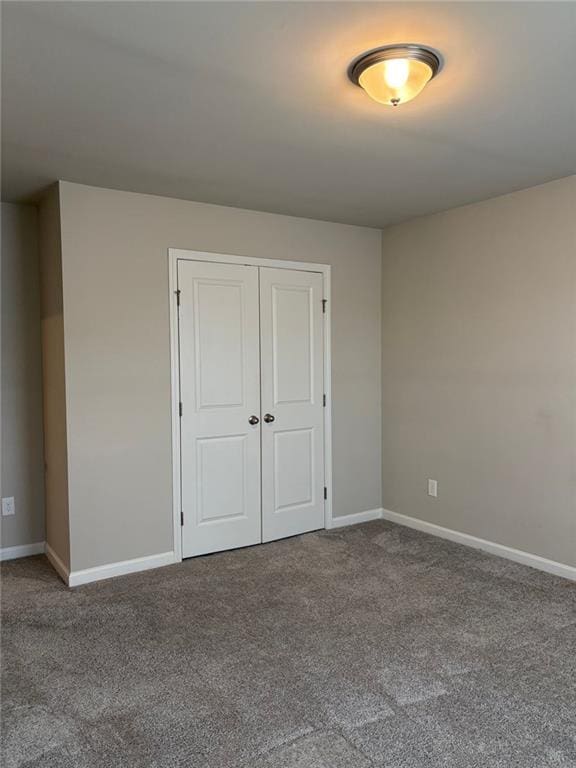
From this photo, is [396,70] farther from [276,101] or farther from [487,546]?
[487,546]

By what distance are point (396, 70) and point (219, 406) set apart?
101 inches

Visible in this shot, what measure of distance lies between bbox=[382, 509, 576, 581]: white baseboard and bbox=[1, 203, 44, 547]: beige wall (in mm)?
2843

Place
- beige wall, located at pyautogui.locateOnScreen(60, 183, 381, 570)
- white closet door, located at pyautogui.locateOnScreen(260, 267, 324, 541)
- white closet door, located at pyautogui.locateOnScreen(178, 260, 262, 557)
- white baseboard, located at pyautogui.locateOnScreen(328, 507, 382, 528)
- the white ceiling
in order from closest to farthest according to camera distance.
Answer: the white ceiling < beige wall, located at pyautogui.locateOnScreen(60, 183, 381, 570) < white closet door, located at pyautogui.locateOnScreen(178, 260, 262, 557) < white closet door, located at pyautogui.locateOnScreen(260, 267, 324, 541) < white baseboard, located at pyautogui.locateOnScreen(328, 507, 382, 528)

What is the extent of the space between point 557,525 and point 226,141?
9.86 feet

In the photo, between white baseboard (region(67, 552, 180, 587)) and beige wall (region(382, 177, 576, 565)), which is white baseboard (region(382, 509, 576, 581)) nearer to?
beige wall (region(382, 177, 576, 565))

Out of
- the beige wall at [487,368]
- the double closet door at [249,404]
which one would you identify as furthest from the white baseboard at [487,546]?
the double closet door at [249,404]

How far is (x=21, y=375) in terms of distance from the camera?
399cm

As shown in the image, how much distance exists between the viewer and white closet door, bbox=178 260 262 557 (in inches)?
153

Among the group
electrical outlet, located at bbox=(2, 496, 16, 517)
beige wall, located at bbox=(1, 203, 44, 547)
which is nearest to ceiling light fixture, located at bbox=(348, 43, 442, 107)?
beige wall, located at bbox=(1, 203, 44, 547)

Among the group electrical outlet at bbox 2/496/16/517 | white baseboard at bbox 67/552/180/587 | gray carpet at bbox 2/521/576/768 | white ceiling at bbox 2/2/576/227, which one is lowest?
gray carpet at bbox 2/521/576/768

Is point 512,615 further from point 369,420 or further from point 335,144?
point 335,144

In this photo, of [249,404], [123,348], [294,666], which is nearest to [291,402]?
[249,404]

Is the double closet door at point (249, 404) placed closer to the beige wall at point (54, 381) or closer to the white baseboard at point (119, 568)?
the white baseboard at point (119, 568)

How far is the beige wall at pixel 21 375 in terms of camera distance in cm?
394
